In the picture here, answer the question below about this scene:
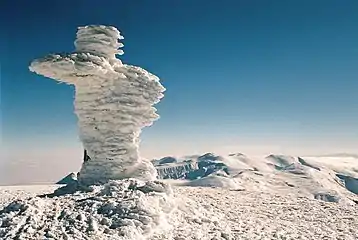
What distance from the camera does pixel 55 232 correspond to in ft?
68.2

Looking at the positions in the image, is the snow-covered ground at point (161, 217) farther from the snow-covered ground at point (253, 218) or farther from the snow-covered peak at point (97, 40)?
the snow-covered peak at point (97, 40)

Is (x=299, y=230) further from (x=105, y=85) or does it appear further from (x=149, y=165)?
(x=105, y=85)

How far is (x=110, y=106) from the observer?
31422 mm

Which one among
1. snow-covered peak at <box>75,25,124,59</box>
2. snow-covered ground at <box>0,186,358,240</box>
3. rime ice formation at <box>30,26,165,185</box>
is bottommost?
snow-covered ground at <box>0,186,358,240</box>

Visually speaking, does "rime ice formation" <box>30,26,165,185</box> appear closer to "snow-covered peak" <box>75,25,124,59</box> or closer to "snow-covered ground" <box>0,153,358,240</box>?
Result: "snow-covered peak" <box>75,25,124,59</box>

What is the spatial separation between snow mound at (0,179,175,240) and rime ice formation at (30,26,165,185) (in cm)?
481

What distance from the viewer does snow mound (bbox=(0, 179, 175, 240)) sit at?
68.8 feet

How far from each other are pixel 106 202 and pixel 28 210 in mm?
3835

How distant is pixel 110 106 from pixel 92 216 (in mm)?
10383

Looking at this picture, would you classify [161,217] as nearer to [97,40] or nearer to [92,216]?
[92,216]

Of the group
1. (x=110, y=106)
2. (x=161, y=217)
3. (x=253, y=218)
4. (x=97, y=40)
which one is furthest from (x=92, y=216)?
(x=97, y=40)

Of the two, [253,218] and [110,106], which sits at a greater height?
[110,106]

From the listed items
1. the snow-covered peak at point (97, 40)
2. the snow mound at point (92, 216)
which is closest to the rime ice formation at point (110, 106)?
the snow-covered peak at point (97, 40)

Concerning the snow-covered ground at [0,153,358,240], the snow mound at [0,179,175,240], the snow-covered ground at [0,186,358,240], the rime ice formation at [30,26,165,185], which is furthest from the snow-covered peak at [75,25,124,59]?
the snow-covered ground at [0,186,358,240]
